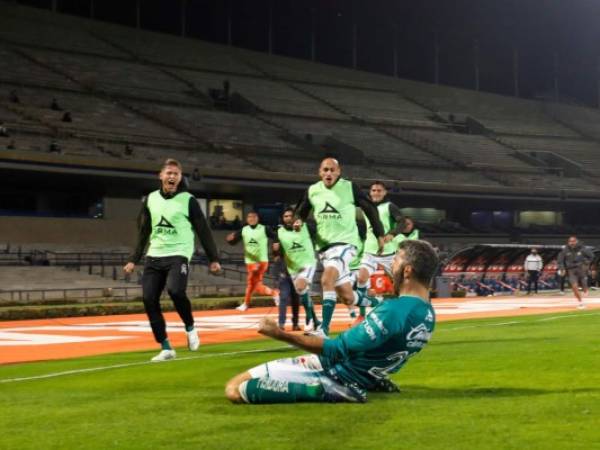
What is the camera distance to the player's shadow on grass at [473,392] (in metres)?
6.58

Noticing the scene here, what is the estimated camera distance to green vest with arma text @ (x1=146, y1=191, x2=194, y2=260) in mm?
11383

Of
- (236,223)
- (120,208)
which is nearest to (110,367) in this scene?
(120,208)

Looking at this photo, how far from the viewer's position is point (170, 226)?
1139 cm

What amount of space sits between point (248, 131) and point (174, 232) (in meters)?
44.6

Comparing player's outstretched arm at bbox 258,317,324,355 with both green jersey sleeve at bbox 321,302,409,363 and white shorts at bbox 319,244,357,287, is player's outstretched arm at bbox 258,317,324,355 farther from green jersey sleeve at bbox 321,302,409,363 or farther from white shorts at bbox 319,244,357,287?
white shorts at bbox 319,244,357,287

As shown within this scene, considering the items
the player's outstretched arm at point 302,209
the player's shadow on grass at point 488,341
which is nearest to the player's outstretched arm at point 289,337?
the player's shadow on grass at point 488,341

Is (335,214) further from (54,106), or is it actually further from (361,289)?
(54,106)

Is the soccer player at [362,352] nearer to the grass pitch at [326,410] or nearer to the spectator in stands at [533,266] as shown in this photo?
the grass pitch at [326,410]

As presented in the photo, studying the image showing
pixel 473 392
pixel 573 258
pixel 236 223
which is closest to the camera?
pixel 473 392

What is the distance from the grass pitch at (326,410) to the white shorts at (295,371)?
195 mm

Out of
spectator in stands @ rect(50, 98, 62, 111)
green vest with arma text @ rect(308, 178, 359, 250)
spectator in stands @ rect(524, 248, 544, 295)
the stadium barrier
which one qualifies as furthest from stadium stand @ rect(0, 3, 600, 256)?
green vest with arma text @ rect(308, 178, 359, 250)

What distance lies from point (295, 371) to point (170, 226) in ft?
17.8

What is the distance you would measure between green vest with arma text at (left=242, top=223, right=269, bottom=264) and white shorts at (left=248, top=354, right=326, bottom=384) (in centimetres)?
1380

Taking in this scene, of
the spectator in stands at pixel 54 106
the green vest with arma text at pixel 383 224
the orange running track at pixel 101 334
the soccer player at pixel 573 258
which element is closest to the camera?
the orange running track at pixel 101 334
